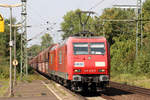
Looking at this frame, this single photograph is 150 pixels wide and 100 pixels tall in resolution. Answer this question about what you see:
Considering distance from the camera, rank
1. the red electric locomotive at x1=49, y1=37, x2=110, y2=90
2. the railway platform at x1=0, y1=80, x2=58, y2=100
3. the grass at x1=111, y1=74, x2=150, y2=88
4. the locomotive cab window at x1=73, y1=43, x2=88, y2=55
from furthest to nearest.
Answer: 1. the grass at x1=111, y1=74, x2=150, y2=88
2. the locomotive cab window at x1=73, y1=43, x2=88, y2=55
3. the red electric locomotive at x1=49, y1=37, x2=110, y2=90
4. the railway platform at x1=0, y1=80, x2=58, y2=100

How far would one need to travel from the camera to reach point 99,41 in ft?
54.7

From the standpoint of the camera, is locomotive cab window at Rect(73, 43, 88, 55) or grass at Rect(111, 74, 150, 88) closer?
locomotive cab window at Rect(73, 43, 88, 55)

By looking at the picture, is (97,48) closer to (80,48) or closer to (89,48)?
(89,48)

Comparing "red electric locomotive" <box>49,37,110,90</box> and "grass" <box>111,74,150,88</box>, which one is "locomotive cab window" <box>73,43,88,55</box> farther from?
"grass" <box>111,74,150,88</box>

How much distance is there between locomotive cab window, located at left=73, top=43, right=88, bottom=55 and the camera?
16438 mm

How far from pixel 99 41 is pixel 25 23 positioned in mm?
15997

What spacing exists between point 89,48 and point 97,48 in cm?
43

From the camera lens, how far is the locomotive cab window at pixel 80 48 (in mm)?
16438

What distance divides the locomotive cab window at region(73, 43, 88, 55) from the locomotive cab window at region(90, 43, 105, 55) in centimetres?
32

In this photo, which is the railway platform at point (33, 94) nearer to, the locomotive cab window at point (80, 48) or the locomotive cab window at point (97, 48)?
the locomotive cab window at point (80, 48)

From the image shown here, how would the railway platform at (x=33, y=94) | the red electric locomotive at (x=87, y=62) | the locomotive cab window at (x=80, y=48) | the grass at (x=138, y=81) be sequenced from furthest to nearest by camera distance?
the grass at (x=138, y=81)
the locomotive cab window at (x=80, y=48)
the red electric locomotive at (x=87, y=62)
the railway platform at (x=33, y=94)

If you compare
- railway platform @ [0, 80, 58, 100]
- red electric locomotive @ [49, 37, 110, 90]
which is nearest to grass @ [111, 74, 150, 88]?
red electric locomotive @ [49, 37, 110, 90]

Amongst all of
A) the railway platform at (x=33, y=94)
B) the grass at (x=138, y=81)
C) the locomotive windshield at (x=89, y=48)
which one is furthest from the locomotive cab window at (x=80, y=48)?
the grass at (x=138, y=81)

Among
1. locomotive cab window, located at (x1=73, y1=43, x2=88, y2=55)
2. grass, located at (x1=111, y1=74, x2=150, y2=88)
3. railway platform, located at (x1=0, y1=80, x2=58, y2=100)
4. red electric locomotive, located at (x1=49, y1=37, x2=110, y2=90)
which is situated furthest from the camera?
grass, located at (x1=111, y1=74, x2=150, y2=88)
